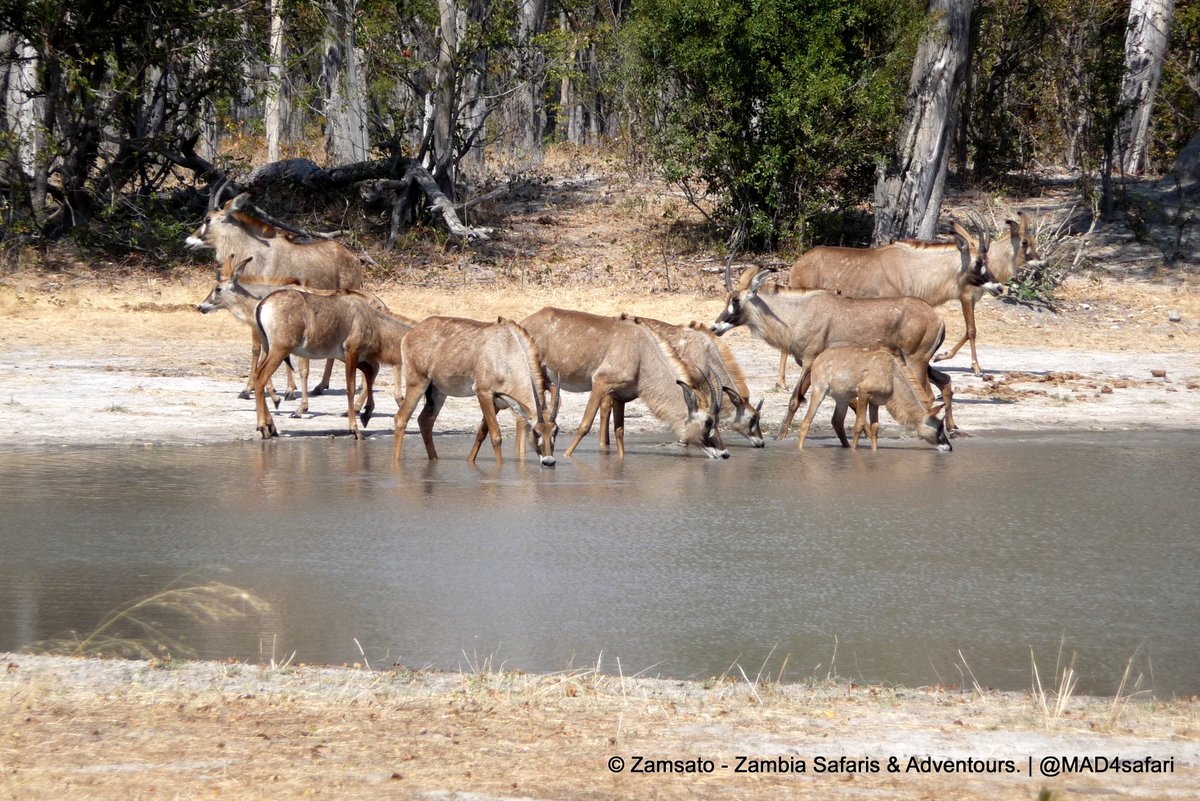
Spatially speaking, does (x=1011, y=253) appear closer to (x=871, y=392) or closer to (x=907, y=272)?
(x=907, y=272)

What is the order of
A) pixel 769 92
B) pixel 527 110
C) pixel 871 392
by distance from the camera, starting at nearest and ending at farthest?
pixel 871 392 → pixel 769 92 → pixel 527 110

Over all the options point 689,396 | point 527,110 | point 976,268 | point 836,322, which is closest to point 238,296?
point 689,396

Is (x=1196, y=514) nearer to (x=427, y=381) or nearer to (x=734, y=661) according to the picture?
(x=734, y=661)

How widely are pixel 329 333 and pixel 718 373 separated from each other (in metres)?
3.81

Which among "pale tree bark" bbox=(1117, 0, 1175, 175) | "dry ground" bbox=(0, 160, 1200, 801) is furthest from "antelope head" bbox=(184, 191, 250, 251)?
"pale tree bark" bbox=(1117, 0, 1175, 175)

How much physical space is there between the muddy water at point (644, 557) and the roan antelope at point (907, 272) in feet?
16.1

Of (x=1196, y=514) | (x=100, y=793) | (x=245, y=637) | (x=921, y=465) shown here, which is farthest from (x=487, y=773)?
(x=921, y=465)

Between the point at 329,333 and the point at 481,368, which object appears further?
the point at 329,333

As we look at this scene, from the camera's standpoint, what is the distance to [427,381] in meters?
12.6

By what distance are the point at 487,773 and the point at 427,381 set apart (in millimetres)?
7768

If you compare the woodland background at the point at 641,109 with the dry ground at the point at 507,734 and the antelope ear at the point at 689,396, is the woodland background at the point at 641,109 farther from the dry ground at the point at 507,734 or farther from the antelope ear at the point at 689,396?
the dry ground at the point at 507,734

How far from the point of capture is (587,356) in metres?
13.3

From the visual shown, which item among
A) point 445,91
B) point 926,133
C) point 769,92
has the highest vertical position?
point 769,92

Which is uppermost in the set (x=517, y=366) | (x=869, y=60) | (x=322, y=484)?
(x=869, y=60)
